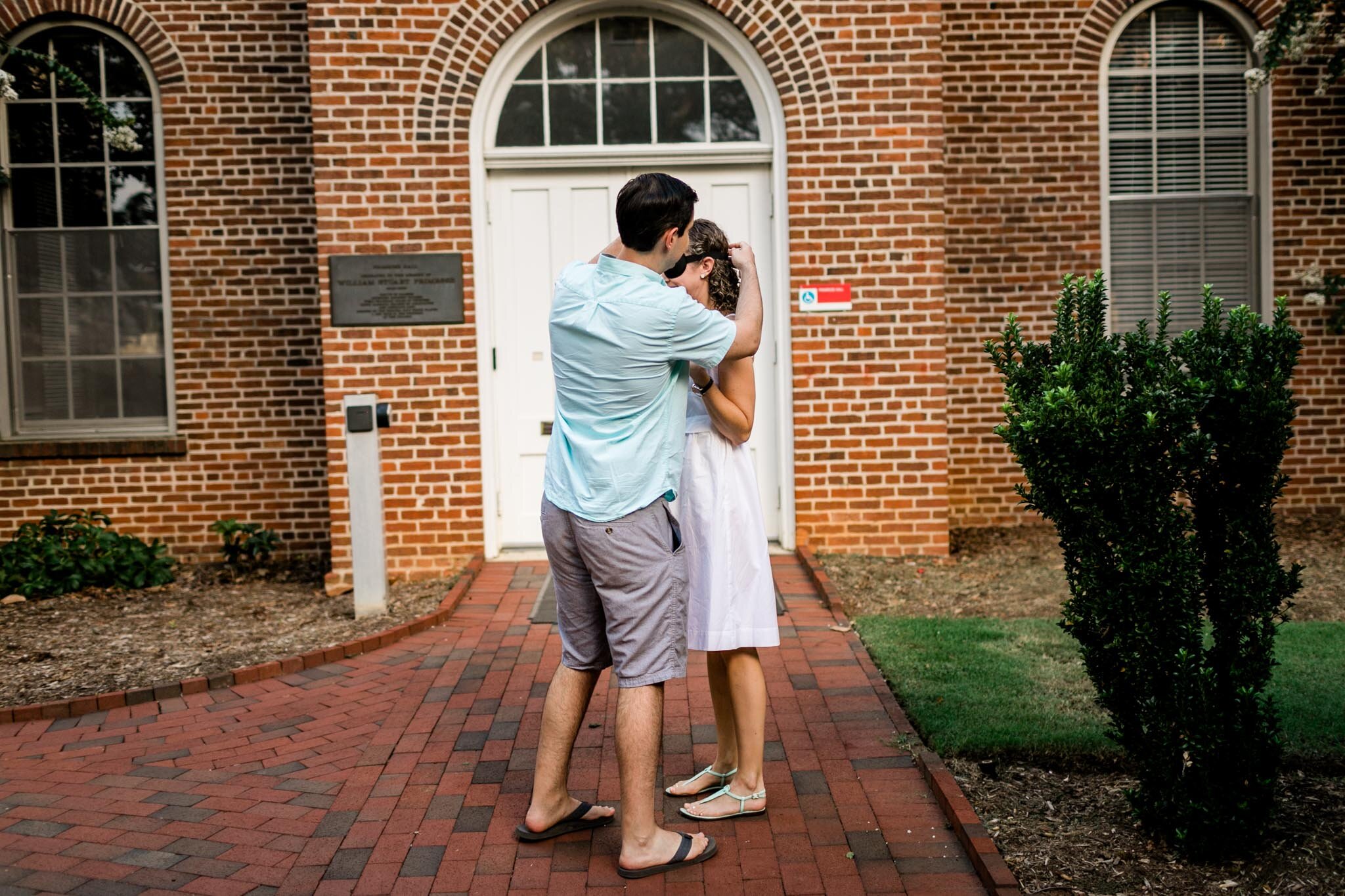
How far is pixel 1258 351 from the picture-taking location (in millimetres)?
3193

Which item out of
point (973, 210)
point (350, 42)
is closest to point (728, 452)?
point (350, 42)

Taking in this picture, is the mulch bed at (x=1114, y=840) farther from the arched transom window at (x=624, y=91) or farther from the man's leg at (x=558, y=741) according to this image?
the arched transom window at (x=624, y=91)

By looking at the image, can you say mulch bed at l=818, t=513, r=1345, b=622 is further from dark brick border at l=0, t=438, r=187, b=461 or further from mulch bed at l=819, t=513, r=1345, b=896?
dark brick border at l=0, t=438, r=187, b=461

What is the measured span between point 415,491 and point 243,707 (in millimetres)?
2347

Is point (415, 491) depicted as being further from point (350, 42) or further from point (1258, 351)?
point (1258, 351)

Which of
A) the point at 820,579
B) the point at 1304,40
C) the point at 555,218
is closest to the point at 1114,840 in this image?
the point at 820,579

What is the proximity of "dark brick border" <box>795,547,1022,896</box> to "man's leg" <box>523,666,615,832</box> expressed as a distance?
3.93 feet

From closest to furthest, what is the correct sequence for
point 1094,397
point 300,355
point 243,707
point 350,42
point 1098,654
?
1. point 1094,397
2. point 1098,654
3. point 243,707
4. point 350,42
5. point 300,355

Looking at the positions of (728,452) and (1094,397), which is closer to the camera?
(1094,397)

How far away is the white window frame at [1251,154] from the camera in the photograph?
27.2 feet

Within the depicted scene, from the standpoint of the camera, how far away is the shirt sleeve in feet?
10.8

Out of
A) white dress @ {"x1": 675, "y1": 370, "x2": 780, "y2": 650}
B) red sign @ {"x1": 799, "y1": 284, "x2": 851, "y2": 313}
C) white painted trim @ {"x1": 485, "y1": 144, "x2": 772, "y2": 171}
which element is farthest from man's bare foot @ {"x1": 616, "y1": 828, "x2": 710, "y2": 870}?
white painted trim @ {"x1": 485, "y1": 144, "x2": 772, "y2": 171}

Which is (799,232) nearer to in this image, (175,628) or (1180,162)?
(1180,162)

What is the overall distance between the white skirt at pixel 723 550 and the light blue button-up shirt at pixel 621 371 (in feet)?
0.79
